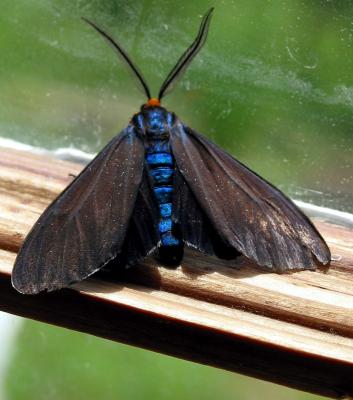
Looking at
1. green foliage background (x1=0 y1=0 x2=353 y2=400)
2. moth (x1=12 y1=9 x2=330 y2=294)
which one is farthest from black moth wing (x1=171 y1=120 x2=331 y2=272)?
green foliage background (x1=0 y1=0 x2=353 y2=400)

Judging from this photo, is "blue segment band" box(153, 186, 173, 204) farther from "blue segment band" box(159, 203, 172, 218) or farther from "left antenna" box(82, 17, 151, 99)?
"left antenna" box(82, 17, 151, 99)

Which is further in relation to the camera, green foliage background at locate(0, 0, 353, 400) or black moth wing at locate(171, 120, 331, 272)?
green foliage background at locate(0, 0, 353, 400)

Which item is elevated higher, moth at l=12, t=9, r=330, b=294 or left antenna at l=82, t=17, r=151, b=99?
left antenna at l=82, t=17, r=151, b=99

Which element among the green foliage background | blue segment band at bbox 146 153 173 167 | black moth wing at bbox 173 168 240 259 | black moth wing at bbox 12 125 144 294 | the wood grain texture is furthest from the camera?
the green foliage background

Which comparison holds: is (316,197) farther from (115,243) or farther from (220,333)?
(220,333)

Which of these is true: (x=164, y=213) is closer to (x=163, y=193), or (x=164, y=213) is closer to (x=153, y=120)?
(x=163, y=193)

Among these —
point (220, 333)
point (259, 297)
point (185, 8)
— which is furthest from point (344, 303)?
point (185, 8)
